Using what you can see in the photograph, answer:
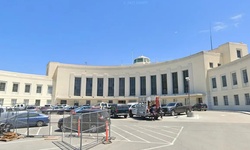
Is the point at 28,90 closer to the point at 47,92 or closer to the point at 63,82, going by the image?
the point at 47,92

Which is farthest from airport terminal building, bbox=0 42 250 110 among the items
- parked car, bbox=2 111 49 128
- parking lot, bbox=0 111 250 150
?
parked car, bbox=2 111 49 128

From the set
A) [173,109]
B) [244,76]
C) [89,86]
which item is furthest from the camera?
[89,86]

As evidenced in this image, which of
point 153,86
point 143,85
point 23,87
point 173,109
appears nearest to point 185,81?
point 153,86

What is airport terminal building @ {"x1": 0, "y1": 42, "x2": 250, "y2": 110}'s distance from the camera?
40.1 metres

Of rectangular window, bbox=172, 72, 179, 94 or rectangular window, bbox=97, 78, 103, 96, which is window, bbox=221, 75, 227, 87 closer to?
rectangular window, bbox=172, 72, 179, 94

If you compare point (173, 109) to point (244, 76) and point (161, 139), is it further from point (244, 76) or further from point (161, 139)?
point (244, 76)

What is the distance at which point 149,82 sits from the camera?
6038cm

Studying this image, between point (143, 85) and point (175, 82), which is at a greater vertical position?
point (175, 82)

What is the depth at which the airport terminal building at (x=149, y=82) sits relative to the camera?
4009 centimetres

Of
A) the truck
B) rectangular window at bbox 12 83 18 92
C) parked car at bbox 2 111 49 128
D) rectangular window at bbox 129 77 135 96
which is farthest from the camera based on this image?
rectangular window at bbox 129 77 135 96

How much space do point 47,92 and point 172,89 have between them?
3840 centimetres

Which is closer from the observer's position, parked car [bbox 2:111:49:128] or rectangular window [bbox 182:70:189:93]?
parked car [bbox 2:111:49:128]

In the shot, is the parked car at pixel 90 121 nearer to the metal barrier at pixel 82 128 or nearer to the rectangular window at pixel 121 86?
the metal barrier at pixel 82 128

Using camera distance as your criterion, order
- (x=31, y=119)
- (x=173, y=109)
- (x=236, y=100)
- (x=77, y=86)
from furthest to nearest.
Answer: (x=77, y=86), (x=236, y=100), (x=173, y=109), (x=31, y=119)
